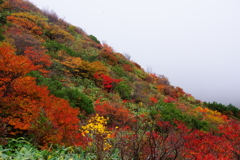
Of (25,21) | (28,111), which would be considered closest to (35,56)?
(25,21)

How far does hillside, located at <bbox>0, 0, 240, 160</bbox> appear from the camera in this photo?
459 centimetres

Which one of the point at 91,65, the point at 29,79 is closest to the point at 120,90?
the point at 91,65

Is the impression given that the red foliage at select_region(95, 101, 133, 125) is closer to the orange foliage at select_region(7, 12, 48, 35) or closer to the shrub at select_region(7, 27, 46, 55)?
the shrub at select_region(7, 27, 46, 55)

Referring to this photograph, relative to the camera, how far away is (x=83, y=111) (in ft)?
31.7

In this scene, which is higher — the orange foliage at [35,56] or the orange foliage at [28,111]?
the orange foliage at [35,56]

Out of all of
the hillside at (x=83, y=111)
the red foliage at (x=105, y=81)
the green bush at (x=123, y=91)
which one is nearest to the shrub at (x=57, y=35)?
the hillside at (x=83, y=111)

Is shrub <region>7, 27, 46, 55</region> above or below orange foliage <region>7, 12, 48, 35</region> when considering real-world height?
below

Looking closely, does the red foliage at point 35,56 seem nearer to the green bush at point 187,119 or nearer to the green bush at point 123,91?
the green bush at point 123,91

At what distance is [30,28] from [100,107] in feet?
45.0

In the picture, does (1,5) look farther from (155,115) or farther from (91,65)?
(155,115)

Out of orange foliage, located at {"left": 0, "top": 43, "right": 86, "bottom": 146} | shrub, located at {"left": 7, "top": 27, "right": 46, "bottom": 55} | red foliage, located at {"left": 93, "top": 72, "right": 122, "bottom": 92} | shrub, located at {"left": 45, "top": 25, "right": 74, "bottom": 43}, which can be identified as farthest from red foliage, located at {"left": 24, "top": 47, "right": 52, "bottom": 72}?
shrub, located at {"left": 45, "top": 25, "right": 74, "bottom": 43}

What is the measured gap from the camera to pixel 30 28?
1777cm

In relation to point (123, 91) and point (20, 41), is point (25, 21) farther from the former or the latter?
point (123, 91)

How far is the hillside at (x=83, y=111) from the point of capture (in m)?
4.59
